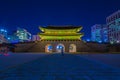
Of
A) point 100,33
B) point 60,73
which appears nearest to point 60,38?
point 60,73

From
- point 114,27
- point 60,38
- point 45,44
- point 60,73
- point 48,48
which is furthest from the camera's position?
point 114,27

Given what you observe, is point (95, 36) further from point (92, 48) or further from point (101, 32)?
point (92, 48)

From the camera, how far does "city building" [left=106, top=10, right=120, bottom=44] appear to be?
113m

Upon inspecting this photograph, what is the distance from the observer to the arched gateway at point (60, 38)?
73.9 meters

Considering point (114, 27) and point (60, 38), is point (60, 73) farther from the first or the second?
point (114, 27)

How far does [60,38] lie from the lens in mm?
75188

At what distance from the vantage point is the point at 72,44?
243 ft

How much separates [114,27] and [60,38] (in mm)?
53356

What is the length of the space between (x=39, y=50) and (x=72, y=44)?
12183mm

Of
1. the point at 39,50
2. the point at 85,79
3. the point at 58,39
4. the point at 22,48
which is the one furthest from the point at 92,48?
the point at 85,79

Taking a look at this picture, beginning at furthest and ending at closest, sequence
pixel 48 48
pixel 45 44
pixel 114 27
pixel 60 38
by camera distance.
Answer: pixel 114 27 → pixel 48 48 → pixel 60 38 → pixel 45 44

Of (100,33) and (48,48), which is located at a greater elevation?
(100,33)

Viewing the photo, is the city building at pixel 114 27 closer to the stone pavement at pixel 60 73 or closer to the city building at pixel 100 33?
the city building at pixel 100 33

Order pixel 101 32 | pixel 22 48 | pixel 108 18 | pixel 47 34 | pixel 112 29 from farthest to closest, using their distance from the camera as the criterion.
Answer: pixel 101 32 < pixel 108 18 < pixel 112 29 < pixel 47 34 < pixel 22 48
